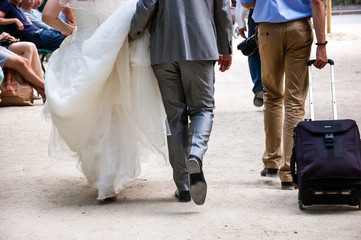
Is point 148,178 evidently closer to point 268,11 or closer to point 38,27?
point 268,11

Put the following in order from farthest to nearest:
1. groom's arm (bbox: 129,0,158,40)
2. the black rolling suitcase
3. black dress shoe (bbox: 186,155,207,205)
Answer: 1. groom's arm (bbox: 129,0,158,40)
2. black dress shoe (bbox: 186,155,207,205)
3. the black rolling suitcase

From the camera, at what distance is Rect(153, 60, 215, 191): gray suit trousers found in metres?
4.79

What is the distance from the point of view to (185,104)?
16.3ft

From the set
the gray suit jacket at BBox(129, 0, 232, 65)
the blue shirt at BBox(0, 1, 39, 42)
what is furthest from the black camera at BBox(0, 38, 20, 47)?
the gray suit jacket at BBox(129, 0, 232, 65)

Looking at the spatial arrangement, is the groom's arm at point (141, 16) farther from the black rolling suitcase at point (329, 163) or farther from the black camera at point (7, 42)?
the black camera at point (7, 42)

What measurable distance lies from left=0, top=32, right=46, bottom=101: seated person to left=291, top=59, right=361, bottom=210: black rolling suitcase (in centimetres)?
651

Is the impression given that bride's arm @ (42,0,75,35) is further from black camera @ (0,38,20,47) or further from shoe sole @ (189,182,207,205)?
black camera @ (0,38,20,47)

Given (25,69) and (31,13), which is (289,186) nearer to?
(25,69)

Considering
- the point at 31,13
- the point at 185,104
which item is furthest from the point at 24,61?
the point at 185,104

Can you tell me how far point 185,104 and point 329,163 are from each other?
1.18 metres

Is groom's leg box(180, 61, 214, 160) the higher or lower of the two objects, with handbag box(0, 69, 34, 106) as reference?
higher

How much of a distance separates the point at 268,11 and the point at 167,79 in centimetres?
103

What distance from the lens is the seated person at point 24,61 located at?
33.3ft

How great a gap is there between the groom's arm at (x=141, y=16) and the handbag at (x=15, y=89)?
19.5 ft
